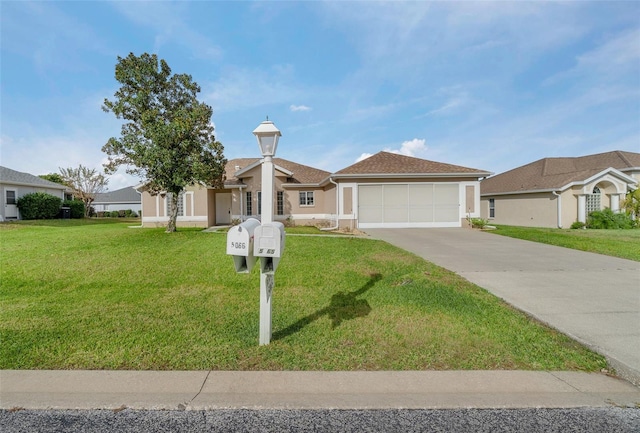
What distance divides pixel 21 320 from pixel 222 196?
1610cm

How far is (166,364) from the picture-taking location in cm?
319

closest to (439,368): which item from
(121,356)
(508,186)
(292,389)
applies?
(292,389)

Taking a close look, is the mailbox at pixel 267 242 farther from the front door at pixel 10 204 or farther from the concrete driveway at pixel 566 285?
the front door at pixel 10 204

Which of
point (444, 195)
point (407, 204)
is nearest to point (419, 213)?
point (407, 204)

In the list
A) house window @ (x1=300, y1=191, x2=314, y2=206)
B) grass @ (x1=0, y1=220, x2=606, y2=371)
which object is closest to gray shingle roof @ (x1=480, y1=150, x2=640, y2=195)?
house window @ (x1=300, y1=191, x2=314, y2=206)

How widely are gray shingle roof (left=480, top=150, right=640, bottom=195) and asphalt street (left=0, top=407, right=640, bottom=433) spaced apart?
68.6 feet

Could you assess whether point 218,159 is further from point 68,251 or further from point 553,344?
point 553,344

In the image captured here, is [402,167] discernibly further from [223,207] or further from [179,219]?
[179,219]

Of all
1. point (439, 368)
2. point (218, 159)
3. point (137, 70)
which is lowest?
point (439, 368)

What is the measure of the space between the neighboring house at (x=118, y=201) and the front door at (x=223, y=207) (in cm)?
2846

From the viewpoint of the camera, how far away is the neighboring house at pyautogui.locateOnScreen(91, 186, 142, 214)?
4284cm

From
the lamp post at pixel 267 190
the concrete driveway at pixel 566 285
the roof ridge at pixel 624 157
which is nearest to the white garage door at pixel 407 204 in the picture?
the concrete driveway at pixel 566 285

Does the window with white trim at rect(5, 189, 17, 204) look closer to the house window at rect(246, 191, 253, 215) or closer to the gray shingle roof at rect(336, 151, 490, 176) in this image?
the house window at rect(246, 191, 253, 215)

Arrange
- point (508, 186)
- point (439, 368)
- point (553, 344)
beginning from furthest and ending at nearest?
point (508, 186) → point (553, 344) → point (439, 368)
